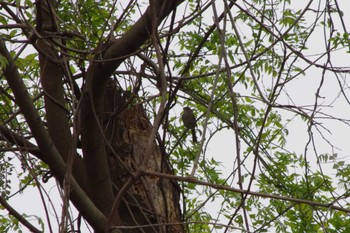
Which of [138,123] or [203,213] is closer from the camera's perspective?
[138,123]

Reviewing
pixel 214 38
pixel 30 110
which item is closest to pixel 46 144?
pixel 30 110

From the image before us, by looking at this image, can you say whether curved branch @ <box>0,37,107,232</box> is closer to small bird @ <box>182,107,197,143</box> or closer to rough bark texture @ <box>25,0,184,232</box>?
rough bark texture @ <box>25,0,184,232</box>

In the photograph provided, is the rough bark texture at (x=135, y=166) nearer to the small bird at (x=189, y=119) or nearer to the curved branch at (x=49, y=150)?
the curved branch at (x=49, y=150)

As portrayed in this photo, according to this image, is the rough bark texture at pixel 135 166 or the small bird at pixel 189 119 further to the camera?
the small bird at pixel 189 119

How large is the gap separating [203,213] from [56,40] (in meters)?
2.49

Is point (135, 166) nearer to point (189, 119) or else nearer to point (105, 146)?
point (105, 146)

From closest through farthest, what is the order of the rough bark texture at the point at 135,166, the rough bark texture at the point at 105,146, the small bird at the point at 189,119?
the rough bark texture at the point at 105,146 → the rough bark texture at the point at 135,166 → the small bird at the point at 189,119

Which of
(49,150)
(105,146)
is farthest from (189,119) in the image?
(49,150)

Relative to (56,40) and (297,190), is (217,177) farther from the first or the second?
(56,40)

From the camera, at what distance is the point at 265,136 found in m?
5.19

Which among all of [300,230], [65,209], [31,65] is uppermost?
[31,65]

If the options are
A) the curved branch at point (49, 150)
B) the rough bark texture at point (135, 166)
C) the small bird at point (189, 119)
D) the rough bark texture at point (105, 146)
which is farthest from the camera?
the small bird at point (189, 119)

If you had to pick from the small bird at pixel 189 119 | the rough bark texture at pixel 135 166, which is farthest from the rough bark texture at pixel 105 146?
the small bird at pixel 189 119

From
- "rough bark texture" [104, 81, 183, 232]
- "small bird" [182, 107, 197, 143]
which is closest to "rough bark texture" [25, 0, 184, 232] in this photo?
"rough bark texture" [104, 81, 183, 232]
